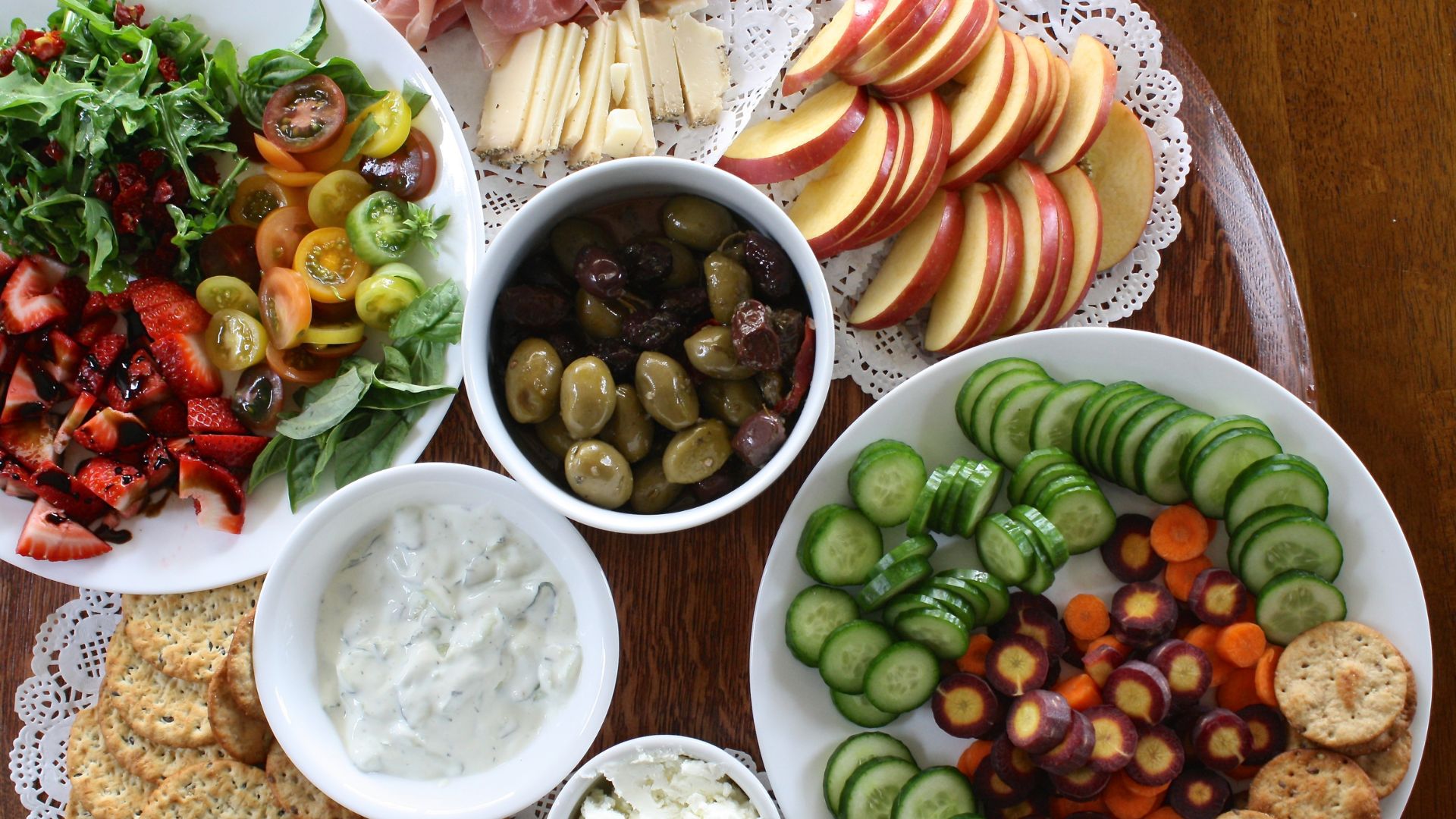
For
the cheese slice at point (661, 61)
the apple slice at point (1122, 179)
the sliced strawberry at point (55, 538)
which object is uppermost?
the apple slice at point (1122, 179)

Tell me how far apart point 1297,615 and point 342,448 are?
1.48 metres

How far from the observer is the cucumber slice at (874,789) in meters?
1.47

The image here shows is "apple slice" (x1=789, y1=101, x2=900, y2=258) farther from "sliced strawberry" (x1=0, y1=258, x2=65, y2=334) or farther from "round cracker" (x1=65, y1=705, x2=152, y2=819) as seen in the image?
"round cracker" (x1=65, y1=705, x2=152, y2=819)

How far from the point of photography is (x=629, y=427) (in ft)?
4.54

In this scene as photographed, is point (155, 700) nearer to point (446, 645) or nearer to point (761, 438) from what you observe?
point (446, 645)

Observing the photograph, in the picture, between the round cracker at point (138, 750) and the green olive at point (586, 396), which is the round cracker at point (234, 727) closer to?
the round cracker at point (138, 750)

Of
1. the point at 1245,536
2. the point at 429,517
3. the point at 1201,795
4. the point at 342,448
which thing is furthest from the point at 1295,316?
the point at 342,448

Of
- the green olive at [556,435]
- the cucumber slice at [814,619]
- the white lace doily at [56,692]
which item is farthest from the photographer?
the white lace doily at [56,692]

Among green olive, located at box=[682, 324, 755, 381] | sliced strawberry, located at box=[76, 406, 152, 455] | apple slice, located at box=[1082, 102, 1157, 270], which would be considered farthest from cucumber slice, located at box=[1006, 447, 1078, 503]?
sliced strawberry, located at box=[76, 406, 152, 455]

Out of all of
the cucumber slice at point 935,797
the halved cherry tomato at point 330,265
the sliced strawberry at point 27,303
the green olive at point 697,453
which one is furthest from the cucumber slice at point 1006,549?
the sliced strawberry at point 27,303

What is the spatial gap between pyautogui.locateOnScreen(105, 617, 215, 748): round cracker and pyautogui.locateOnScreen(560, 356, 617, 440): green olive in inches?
37.9

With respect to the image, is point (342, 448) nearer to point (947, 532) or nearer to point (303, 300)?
point (303, 300)

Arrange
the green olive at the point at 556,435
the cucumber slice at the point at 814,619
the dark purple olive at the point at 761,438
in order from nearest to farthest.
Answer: the dark purple olive at the point at 761,438 → the green olive at the point at 556,435 → the cucumber slice at the point at 814,619

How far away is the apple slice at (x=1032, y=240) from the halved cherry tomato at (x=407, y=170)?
0.96 metres
